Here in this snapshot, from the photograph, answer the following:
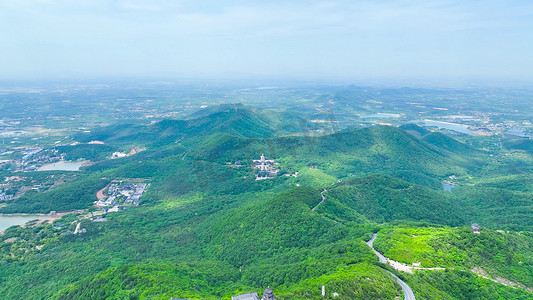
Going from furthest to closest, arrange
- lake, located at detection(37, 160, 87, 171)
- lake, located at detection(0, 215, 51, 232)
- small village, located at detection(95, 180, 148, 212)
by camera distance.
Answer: lake, located at detection(37, 160, 87, 171) < small village, located at detection(95, 180, 148, 212) < lake, located at detection(0, 215, 51, 232)

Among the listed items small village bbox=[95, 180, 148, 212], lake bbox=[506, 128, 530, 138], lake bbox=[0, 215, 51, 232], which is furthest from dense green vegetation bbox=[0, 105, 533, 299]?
lake bbox=[506, 128, 530, 138]

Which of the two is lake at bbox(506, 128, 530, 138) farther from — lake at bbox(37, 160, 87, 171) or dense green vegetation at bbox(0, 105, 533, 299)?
lake at bbox(37, 160, 87, 171)

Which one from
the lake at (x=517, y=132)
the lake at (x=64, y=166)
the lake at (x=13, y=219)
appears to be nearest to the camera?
the lake at (x=13, y=219)

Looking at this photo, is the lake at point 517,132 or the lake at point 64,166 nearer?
the lake at point 64,166

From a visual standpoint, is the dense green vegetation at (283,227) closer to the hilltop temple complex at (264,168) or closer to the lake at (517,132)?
the hilltop temple complex at (264,168)

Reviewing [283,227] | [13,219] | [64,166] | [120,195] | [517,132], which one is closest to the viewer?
[283,227]

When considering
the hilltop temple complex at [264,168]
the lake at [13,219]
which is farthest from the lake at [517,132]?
the lake at [13,219]

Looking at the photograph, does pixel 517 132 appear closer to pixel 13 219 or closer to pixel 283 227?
pixel 283 227

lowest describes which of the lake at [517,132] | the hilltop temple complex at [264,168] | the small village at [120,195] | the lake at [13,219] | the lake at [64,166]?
the lake at [13,219]

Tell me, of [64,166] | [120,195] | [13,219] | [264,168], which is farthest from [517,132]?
[13,219]
